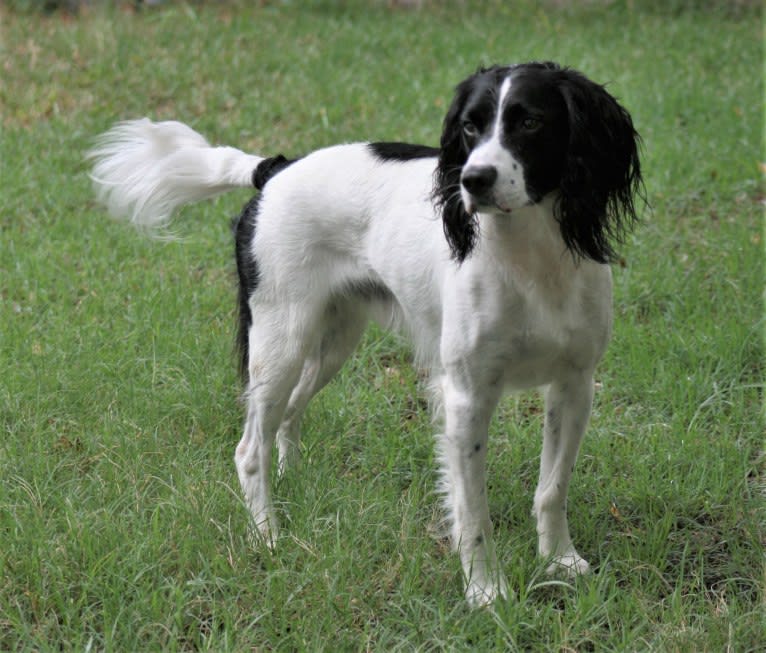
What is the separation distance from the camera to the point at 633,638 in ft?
9.97

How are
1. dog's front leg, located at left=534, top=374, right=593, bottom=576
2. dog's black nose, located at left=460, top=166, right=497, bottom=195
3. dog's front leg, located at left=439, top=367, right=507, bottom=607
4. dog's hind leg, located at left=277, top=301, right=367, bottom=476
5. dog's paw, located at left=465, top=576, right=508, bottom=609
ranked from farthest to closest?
dog's hind leg, located at left=277, top=301, right=367, bottom=476
dog's front leg, located at left=534, top=374, right=593, bottom=576
dog's front leg, located at left=439, top=367, right=507, bottom=607
dog's paw, located at left=465, top=576, right=508, bottom=609
dog's black nose, located at left=460, top=166, right=497, bottom=195

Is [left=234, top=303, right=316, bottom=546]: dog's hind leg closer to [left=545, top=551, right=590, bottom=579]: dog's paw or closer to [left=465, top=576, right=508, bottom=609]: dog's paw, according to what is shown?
[left=465, top=576, right=508, bottom=609]: dog's paw

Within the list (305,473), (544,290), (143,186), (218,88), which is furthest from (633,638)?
(218,88)

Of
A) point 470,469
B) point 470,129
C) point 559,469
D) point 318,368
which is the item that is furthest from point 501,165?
point 318,368

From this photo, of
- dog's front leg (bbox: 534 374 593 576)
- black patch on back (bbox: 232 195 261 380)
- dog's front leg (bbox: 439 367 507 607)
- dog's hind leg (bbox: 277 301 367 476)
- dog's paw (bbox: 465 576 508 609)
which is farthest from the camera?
dog's hind leg (bbox: 277 301 367 476)

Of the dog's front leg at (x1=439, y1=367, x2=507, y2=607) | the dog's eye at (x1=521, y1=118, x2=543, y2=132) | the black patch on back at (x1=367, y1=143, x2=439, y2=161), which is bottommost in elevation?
the dog's front leg at (x1=439, y1=367, x2=507, y2=607)

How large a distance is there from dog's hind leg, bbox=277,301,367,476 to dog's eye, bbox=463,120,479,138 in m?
1.23

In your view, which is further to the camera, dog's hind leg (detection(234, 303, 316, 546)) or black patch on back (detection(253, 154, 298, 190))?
black patch on back (detection(253, 154, 298, 190))

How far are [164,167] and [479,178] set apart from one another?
1.76 metres

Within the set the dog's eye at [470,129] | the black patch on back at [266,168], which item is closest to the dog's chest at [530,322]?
the dog's eye at [470,129]

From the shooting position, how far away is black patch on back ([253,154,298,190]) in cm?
413

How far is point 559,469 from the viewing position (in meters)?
3.53

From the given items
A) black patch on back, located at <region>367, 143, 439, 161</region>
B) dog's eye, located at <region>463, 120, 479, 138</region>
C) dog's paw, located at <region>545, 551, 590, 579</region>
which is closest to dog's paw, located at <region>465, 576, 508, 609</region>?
dog's paw, located at <region>545, 551, 590, 579</region>

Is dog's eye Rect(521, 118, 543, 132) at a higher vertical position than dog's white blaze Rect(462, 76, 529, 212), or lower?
higher
